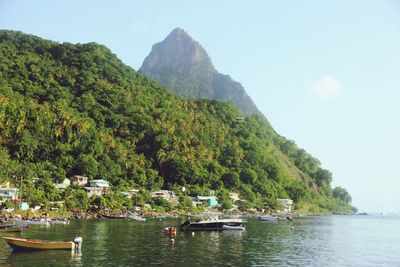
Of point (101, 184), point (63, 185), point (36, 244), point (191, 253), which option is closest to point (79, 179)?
point (101, 184)

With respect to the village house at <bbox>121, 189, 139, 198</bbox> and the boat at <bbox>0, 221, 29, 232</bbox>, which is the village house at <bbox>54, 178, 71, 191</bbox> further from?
the boat at <bbox>0, 221, 29, 232</bbox>

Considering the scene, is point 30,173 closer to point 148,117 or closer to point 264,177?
point 148,117

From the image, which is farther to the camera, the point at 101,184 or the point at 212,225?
the point at 101,184

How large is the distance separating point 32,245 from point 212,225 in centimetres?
3894

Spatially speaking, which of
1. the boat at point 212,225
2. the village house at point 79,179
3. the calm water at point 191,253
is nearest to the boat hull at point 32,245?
the calm water at point 191,253

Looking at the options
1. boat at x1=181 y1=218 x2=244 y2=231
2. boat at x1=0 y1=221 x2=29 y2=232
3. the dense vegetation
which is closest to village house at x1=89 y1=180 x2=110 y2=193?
the dense vegetation

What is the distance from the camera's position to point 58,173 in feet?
377

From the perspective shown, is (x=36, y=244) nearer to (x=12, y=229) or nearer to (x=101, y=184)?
(x=12, y=229)

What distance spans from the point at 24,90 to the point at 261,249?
134 m

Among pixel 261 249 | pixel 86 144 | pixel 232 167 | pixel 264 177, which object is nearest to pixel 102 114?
pixel 86 144

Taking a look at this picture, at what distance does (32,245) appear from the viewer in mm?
41844

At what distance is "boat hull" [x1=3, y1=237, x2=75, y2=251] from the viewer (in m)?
41.4

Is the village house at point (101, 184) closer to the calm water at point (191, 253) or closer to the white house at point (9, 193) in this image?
the white house at point (9, 193)

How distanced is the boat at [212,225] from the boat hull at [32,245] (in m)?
32.4
